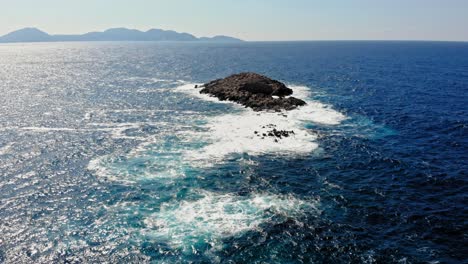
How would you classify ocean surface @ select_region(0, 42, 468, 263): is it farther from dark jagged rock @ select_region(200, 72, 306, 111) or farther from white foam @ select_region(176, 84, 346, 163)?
dark jagged rock @ select_region(200, 72, 306, 111)

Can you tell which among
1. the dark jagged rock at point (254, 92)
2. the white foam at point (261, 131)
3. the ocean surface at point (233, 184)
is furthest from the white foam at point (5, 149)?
the dark jagged rock at point (254, 92)

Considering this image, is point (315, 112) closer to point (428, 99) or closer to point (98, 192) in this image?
point (428, 99)

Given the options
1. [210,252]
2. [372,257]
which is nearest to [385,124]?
[372,257]

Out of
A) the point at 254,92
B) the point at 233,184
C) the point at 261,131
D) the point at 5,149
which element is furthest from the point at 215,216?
the point at 254,92

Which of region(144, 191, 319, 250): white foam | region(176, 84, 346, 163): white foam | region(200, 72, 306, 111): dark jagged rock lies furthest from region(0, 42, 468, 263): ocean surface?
region(200, 72, 306, 111): dark jagged rock

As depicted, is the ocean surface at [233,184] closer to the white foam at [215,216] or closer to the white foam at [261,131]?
the white foam at [215,216]

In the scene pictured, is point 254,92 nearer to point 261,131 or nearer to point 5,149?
point 261,131
